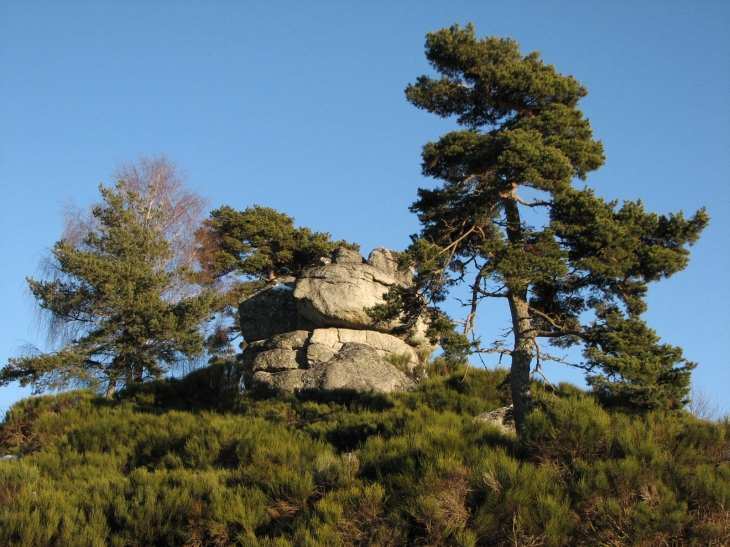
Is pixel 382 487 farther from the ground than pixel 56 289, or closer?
closer

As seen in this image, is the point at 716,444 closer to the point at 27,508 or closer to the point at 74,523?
the point at 74,523

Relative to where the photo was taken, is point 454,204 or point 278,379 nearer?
point 454,204

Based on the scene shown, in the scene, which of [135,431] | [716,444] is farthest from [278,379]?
[716,444]

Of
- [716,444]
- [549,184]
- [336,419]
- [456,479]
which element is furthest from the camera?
[336,419]

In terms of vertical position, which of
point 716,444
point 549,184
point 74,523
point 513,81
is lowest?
point 74,523

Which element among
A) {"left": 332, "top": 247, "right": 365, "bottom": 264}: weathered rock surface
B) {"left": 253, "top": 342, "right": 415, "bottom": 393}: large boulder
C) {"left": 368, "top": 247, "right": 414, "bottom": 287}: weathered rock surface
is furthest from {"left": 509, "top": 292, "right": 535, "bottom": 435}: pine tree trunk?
{"left": 332, "top": 247, "right": 365, "bottom": 264}: weathered rock surface

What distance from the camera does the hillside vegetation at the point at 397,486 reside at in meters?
7.89

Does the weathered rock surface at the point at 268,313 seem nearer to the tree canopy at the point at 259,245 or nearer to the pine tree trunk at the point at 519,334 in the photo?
the tree canopy at the point at 259,245

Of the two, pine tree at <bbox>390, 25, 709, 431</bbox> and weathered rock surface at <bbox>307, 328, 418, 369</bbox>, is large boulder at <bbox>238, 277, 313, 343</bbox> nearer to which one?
weathered rock surface at <bbox>307, 328, 418, 369</bbox>

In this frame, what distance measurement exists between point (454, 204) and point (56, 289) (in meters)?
13.3

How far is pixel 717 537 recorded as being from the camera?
737cm

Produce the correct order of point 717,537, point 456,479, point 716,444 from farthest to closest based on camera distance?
point 716,444
point 456,479
point 717,537

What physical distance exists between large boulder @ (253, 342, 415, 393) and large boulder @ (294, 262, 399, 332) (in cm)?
193

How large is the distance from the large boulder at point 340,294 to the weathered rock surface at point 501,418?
250 inches
